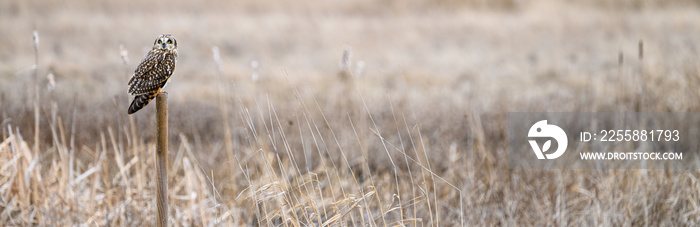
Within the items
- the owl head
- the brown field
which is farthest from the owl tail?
the brown field

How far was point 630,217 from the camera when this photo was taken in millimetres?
2846

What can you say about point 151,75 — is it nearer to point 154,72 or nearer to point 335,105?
point 154,72

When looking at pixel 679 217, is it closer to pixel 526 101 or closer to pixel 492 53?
pixel 526 101

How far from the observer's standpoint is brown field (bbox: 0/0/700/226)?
9.25 feet

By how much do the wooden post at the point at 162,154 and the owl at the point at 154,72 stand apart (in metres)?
0.04

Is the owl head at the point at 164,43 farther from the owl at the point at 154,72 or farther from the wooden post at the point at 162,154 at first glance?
the wooden post at the point at 162,154

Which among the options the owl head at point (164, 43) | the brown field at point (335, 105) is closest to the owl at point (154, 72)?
the owl head at point (164, 43)

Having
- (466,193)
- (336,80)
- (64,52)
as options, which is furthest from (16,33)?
(466,193)

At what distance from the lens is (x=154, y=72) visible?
57.7 inches

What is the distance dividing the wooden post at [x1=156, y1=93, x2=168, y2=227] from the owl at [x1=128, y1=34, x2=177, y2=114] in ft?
0.13

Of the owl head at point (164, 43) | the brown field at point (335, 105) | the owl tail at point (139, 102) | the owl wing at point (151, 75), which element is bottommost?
the brown field at point (335, 105)

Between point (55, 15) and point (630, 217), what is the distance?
9.74m

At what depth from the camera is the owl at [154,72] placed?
1.46 metres

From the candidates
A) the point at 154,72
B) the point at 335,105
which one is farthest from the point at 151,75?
the point at 335,105
